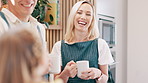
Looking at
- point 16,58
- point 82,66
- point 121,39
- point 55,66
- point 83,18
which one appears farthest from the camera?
point 121,39

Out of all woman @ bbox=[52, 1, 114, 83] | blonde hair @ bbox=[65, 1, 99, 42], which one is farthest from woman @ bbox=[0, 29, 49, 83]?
blonde hair @ bbox=[65, 1, 99, 42]

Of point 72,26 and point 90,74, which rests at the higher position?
point 72,26

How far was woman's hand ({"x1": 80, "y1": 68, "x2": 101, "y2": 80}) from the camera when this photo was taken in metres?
1.46

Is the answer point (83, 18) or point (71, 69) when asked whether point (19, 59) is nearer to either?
point (71, 69)

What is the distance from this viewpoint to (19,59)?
0.24 metres

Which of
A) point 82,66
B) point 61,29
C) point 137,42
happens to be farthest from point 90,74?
point 137,42

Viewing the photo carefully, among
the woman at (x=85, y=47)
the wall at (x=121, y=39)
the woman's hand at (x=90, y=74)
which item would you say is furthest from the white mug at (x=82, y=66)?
the wall at (x=121, y=39)

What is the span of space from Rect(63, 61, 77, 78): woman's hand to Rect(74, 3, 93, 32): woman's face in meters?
0.28

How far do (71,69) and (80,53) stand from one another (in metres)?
0.21

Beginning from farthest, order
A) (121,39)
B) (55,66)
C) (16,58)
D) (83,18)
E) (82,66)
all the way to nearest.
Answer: (121,39) < (83,18) < (82,66) < (55,66) < (16,58)

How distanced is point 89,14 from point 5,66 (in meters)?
1.42

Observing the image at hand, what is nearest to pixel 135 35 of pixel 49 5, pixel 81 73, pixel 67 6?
pixel 67 6

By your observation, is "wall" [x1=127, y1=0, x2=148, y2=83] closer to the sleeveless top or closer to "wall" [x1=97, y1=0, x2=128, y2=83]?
"wall" [x1=97, y1=0, x2=128, y2=83]

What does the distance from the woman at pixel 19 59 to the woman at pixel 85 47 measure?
1.31m
